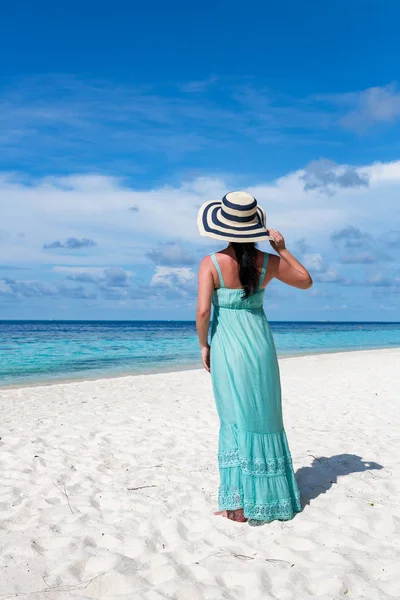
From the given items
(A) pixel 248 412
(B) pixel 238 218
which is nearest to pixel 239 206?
(B) pixel 238 218

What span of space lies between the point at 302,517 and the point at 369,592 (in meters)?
1.18

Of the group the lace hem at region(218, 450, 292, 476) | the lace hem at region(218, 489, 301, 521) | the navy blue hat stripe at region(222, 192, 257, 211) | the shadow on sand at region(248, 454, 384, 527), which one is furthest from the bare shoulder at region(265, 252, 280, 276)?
the shadow on sand at region(248, 454, 384, 527)

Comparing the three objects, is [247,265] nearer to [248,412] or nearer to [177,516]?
[248,412]

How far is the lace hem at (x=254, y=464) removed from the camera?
13.8 ft

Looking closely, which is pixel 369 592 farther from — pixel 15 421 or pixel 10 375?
pixel 10 375

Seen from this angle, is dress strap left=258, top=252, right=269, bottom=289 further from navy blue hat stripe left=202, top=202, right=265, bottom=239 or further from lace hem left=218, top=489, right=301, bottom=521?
lace hem left=218, top=489, right=301, bottom=521

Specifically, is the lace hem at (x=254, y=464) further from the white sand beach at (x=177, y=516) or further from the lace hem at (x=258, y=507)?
the white sand beach at (x=177, y=516)

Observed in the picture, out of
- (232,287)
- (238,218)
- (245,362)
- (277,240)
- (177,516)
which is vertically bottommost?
(177,516)

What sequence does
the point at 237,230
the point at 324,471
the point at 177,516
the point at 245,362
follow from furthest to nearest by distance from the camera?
the point at 324,471
the point at 177,516
the point at 245,362
the point at 237,230

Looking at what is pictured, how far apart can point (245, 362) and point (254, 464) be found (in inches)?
30.9

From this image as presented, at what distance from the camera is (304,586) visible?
328 centimetres

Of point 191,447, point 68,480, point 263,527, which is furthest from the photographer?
point 191,447

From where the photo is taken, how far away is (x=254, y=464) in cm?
422

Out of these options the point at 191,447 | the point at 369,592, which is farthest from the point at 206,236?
the point at 191,447
